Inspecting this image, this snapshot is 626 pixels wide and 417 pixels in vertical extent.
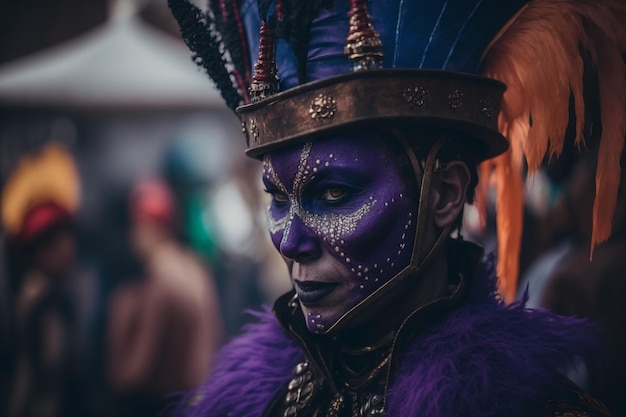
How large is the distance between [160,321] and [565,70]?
14.6 ft

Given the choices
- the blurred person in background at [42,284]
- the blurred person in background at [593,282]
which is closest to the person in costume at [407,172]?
the blurred person in background at [593,282]

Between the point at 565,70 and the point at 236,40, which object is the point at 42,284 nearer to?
the point at 236,40

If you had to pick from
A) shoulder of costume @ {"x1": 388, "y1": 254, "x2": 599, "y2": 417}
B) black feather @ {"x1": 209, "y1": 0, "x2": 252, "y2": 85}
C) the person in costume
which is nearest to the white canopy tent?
black feather @ {"x1": 209, "y1": 0, "x2": 252, "y2": 85}

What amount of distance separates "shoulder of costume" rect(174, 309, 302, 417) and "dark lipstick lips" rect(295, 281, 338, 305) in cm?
47

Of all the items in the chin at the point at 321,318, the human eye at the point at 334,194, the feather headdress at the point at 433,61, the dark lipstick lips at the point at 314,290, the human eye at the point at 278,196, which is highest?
the feather headdress at the point at 433,61

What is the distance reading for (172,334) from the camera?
19.4ft

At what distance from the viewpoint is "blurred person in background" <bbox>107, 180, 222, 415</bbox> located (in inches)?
233

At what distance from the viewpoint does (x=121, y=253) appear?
7.31 metres

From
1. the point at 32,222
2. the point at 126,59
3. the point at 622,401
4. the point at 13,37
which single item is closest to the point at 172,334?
the point at 32,222

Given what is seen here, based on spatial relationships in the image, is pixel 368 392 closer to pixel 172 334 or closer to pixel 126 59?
pixel 172 334

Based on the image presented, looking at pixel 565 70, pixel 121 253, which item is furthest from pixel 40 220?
pixel 565 70

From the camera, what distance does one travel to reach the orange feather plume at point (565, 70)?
2256 mm

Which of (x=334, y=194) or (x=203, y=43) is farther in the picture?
(x=203, y=43)

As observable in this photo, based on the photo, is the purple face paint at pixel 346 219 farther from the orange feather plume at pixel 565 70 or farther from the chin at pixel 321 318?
the orange feather plume at pixel 565 70
